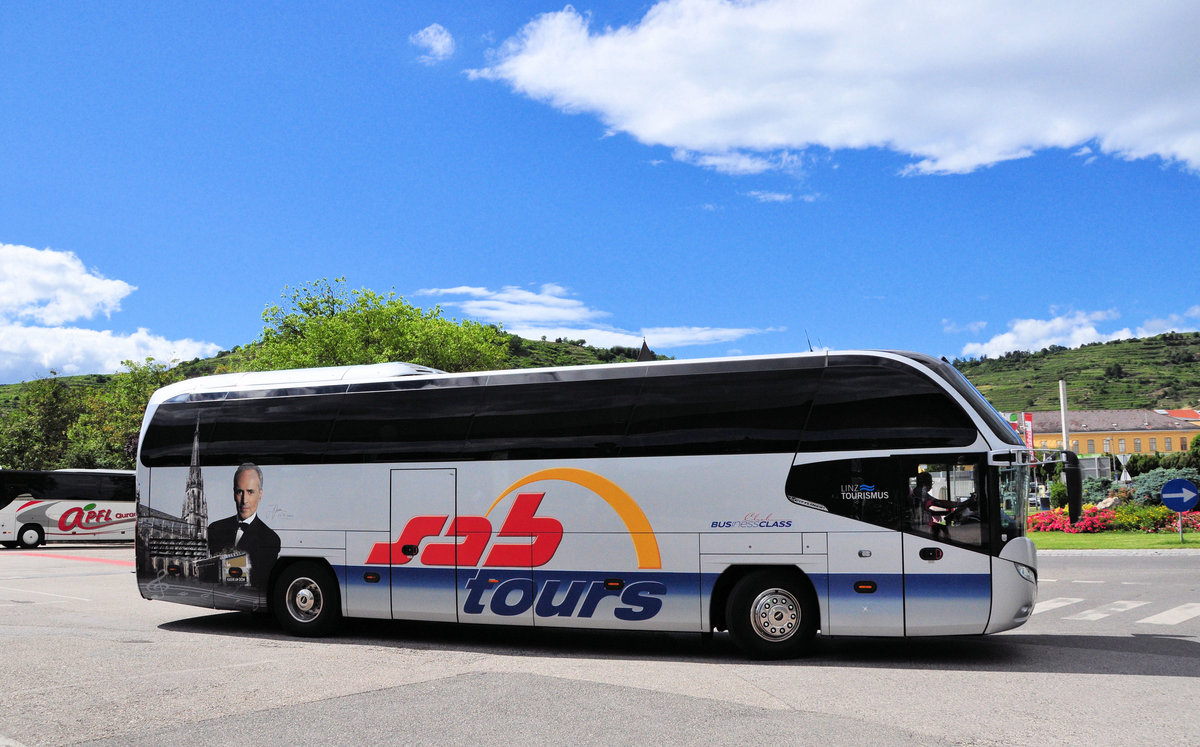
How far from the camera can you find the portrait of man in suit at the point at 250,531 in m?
12.1

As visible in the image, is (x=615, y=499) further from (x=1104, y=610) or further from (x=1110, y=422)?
(x=1110, y=422)

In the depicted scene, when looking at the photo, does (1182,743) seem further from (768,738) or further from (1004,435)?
(1004,435)

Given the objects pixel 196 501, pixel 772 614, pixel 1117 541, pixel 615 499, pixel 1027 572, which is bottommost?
pixel 1117 541

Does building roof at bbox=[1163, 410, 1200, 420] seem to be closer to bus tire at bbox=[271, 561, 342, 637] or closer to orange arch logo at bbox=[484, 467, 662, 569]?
orange arch logo at bbox=[484, 467, 662, 569]

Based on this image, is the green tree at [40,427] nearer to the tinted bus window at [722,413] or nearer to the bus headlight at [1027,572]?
the tinted bus window at [722,413]

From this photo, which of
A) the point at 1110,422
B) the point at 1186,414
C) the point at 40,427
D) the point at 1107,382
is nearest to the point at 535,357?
the point at 40,427

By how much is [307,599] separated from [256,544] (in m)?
1.05

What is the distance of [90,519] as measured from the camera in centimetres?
3816

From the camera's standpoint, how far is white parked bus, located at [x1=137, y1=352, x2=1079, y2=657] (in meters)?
9.43

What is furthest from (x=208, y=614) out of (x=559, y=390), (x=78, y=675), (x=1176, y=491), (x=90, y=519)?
(x=90, y=519)

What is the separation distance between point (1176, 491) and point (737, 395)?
764 inches

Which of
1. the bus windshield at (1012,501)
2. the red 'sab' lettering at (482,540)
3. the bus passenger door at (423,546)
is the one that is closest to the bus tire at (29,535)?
the red 'sab' lettering at (482,540)

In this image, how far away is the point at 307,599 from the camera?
11.9 meters

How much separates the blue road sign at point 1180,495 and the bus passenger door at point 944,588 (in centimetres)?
1778
